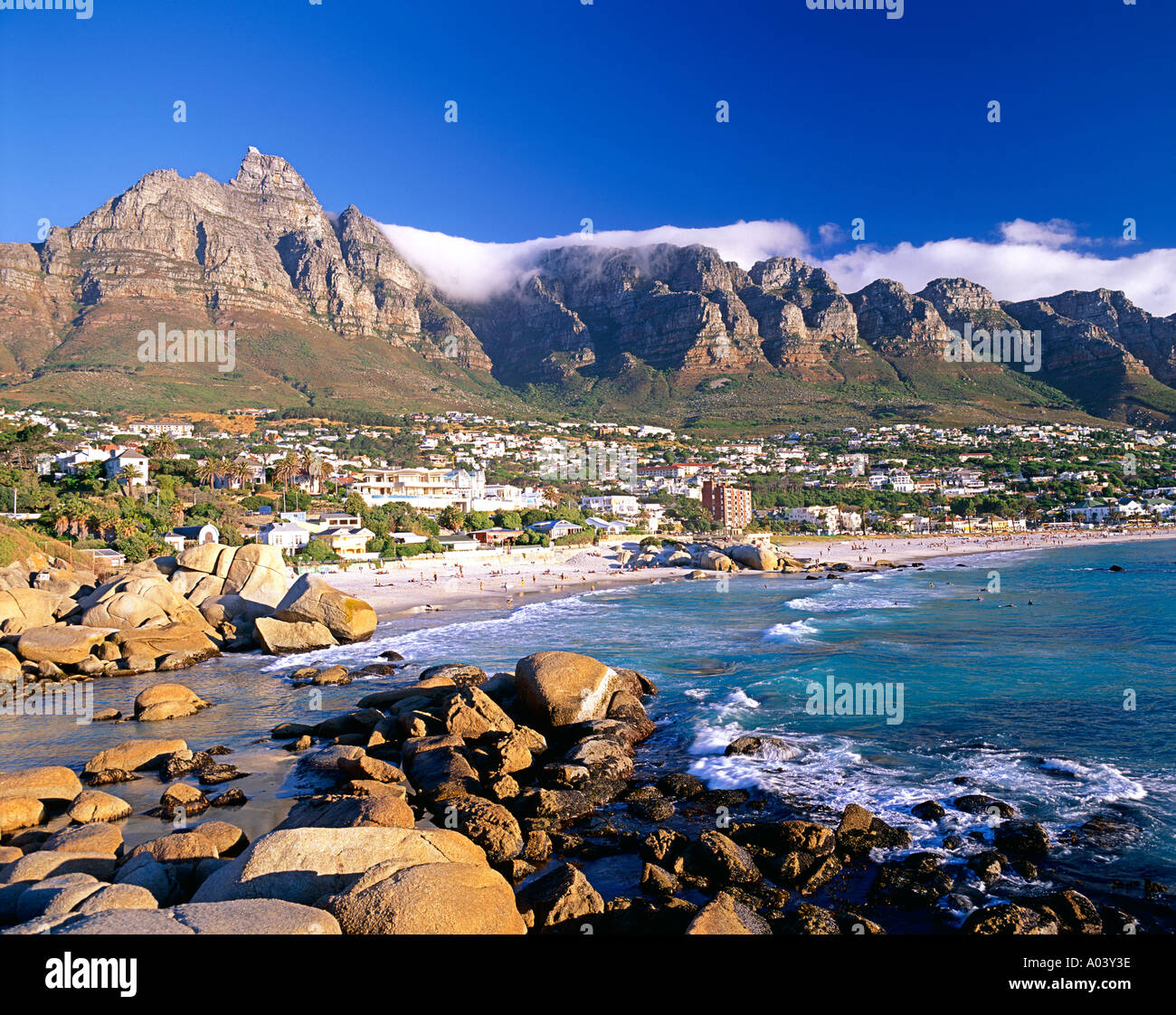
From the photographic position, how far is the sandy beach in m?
42.9

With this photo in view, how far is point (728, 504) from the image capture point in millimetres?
104500

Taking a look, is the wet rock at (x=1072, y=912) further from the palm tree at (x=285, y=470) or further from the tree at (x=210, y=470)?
the tree at (x=210, y=470)

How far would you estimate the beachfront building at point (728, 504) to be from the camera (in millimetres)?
104312

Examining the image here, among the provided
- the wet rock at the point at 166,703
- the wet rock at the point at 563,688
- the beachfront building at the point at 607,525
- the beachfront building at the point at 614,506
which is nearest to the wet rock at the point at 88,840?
the wet rock at the point at 166,703

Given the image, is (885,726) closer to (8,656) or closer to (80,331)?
(8,656)

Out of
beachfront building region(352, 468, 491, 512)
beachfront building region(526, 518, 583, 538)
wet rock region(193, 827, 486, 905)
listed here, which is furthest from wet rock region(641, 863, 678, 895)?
beachfront building region(352, 468, 491, 512)

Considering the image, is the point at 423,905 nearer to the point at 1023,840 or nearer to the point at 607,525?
the point at 1023,840

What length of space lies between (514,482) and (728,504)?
3426 cm

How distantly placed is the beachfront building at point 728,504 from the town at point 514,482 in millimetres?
215

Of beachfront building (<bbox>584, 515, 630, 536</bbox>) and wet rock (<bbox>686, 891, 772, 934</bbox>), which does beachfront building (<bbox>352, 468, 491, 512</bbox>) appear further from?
wet rock (<bbox>686, 891, 772, 934</bbox>)

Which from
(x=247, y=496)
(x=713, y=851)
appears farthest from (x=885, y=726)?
(x=247, y=496)

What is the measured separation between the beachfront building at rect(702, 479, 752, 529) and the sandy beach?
12.3 meters

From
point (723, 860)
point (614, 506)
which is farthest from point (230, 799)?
point (614, 506)
